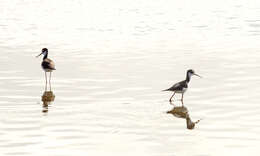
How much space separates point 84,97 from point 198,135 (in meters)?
6.10

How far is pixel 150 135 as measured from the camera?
1493cm

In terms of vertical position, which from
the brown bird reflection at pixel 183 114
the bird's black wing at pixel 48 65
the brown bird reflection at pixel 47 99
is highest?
the bird's black wing at pixel 48 65

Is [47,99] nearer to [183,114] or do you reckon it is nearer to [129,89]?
[129,89]

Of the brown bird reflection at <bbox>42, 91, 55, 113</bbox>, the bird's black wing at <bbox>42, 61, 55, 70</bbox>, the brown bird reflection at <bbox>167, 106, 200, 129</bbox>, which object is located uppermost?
the bird's black wing at <bbox>42, 61, 55, 70</bbox>

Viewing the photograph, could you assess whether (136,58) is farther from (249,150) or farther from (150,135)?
(249,150)

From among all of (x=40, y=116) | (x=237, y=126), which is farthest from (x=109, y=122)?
(x=237, y=126)

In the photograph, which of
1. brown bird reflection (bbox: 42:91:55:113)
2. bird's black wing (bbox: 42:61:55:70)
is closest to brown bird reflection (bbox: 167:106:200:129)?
brown bird reflection (bbox: 42:91:55:113)

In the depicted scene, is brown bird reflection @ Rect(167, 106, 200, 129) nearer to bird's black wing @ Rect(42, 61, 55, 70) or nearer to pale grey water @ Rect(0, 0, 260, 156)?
pale grey water @ Rect(0, 0, 260, 156)

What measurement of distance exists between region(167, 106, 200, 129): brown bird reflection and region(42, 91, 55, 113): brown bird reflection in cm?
394

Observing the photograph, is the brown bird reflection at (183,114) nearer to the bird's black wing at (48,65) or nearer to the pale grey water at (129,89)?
the pale grey water at (129,89)

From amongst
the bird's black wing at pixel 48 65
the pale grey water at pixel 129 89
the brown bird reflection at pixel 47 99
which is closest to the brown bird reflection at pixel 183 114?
the pale grey water at pixel 129 89

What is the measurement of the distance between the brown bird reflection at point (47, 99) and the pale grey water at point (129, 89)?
0.18 m

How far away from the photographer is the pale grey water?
14281 mm

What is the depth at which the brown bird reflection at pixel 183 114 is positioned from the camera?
52.6 ft
